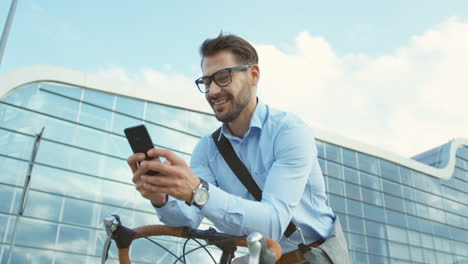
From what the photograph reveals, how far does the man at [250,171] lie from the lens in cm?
145

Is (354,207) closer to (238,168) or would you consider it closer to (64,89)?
(64,89)

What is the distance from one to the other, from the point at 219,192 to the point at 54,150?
47.8 feet

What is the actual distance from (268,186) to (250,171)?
340mm

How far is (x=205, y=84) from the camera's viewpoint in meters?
2.04

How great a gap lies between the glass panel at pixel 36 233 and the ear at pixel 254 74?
1319 cm

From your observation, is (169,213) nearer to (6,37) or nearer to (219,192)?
(219,192)

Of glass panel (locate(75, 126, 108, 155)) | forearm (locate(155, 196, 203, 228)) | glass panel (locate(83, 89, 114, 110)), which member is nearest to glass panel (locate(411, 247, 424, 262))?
glass panel (locate(75, 126, 108, 155))

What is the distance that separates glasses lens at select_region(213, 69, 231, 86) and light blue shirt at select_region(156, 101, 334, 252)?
25cm

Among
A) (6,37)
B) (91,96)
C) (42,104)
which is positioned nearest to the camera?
(6,37)

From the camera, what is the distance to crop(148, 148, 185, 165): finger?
49.4 inches

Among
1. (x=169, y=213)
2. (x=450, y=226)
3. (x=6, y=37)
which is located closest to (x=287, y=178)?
(x=169, y=213)

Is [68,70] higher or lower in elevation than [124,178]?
higher

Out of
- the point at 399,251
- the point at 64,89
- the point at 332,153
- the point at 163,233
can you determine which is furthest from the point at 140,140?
the point at 399,251

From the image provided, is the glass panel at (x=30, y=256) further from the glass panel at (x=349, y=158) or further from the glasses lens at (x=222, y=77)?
the glass panel at (x=349, y=158)
